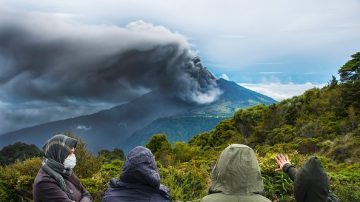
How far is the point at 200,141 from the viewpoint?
62.2m

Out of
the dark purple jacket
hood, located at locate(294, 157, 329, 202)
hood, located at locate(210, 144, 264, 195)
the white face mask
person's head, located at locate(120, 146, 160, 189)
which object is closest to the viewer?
hood, located at locate(210, 144, 264, 195)

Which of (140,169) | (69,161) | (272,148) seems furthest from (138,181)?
(272,148)

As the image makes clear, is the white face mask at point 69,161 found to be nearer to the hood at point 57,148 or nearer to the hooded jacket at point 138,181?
the hood at point 57,148

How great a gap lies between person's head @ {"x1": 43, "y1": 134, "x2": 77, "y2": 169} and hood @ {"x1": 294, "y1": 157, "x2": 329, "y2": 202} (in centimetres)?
197

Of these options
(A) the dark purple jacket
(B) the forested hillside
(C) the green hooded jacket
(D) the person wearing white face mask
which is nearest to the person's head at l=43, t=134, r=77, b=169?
(D) the person wearing white face mask

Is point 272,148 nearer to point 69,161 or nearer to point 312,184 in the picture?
point 69,161

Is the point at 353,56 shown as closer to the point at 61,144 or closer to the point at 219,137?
the point at 219,137

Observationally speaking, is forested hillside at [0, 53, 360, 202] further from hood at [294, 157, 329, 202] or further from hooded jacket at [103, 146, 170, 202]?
hood at [294, 157, 329, 202]

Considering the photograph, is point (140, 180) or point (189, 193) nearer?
point (140, 180)

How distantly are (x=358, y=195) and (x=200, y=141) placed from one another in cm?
5436

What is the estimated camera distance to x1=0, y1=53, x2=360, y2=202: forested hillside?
7.98m

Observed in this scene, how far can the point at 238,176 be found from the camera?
3.46 metres

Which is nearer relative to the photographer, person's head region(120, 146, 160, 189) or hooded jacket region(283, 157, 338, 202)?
hooded jacket region(283, 157, 338, 202)

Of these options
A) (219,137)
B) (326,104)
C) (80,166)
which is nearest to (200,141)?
(219,137)
